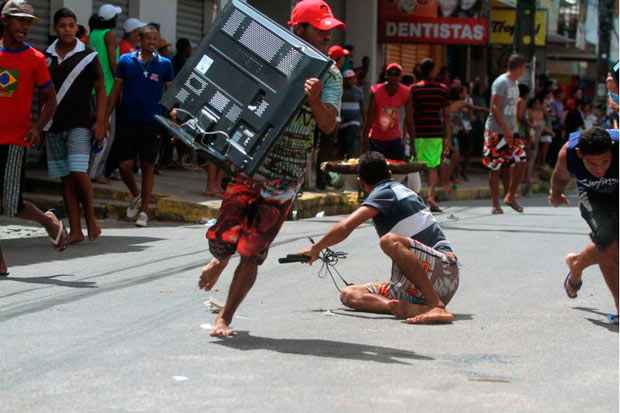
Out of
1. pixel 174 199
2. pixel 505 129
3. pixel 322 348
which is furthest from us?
pixel 505 129

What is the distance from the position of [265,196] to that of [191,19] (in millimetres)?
14121

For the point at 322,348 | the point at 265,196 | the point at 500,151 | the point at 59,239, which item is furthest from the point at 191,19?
the point at 322,348

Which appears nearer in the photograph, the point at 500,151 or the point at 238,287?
the point at 238,287

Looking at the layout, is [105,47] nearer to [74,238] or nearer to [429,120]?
[74,238]

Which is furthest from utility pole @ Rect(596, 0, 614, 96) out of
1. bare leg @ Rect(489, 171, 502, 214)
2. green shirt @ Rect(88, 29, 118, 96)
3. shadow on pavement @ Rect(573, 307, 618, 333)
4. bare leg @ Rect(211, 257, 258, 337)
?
bare leg @ Rect(211, 257, 258, 337)

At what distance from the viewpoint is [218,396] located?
6230 millimetres

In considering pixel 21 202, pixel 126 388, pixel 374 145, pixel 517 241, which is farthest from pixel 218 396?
pixel 374 145

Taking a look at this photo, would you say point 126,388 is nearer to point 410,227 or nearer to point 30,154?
point 410,227

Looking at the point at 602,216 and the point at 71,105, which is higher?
the point at 71,105

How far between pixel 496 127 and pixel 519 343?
28.8 feet

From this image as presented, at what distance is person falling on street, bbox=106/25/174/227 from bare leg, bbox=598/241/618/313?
6.04 m

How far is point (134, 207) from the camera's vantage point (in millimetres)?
14242

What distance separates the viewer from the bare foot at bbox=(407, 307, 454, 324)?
8.37 m

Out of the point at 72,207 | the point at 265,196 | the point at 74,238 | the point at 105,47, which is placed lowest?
the point at 74,238
